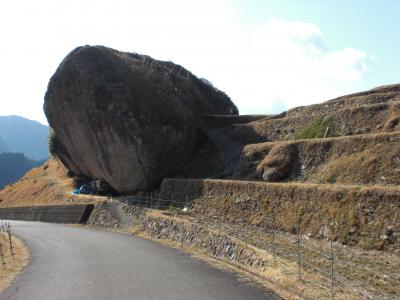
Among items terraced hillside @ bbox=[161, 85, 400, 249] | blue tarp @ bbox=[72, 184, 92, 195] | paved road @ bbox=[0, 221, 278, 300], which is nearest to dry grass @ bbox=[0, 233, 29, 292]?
paved road @ bbox=[0, 221, 278, 300]

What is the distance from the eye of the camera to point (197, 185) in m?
30.3

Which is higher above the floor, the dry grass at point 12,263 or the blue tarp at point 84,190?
the blue tarp at point 84,190

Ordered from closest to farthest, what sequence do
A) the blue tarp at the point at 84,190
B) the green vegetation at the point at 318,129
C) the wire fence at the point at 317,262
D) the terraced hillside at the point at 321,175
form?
1. the wire fence at the point at 317,262
2. the terraced hillside at the point at 321,175
3. the green vegetation at the point at 318,129
4. the blue tarp at the point at 84,190

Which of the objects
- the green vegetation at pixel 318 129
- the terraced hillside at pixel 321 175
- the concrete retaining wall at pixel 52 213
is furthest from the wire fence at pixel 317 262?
the concrete retaining wall at pixel 52 213

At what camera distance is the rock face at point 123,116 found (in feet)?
129

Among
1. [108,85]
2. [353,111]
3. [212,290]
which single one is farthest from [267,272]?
[108,85]

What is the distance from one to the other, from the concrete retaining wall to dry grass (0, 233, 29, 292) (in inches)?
459

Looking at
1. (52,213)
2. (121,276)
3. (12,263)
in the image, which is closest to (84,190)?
(52,213)

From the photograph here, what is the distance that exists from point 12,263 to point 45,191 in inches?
1475

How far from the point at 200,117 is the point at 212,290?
3164cm

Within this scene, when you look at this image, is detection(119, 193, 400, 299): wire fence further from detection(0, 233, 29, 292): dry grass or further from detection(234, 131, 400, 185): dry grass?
detection(0, 233, 29, 292): dry grass

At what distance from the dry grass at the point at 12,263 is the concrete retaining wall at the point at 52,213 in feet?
38.2

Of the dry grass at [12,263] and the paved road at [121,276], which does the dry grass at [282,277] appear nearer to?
the paved road at [121,276]

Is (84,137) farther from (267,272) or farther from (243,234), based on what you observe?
(267,272)
